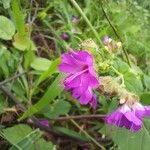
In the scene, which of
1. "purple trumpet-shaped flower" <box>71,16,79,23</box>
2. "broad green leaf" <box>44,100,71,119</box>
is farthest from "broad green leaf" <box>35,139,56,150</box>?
"purple trumpet-shaped flower" <box>71,16,79,23</box>

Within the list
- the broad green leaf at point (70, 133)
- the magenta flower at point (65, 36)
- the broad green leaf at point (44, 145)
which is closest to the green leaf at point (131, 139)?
the broad green leaf at point (44, 145)

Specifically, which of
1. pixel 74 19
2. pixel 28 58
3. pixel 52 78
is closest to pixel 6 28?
pixel 28 58

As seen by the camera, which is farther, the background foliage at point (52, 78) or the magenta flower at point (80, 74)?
→ the background foliage at point (52, 78)

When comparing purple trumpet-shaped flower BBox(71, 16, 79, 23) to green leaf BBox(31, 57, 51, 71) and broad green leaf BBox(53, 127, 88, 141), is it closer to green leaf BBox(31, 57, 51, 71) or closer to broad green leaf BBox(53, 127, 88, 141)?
green leaf BBox(31, 57, 51, 71)

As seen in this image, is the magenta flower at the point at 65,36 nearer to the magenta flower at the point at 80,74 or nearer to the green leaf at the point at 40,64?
the green leaf at the point at 40,64

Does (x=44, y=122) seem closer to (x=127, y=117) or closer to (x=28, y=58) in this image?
(x=28, y=58)

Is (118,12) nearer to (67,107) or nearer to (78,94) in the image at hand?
(67,107)
